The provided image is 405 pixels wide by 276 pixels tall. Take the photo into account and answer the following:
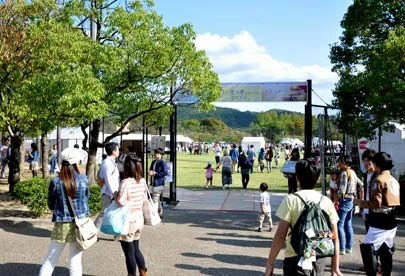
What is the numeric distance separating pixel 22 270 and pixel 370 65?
8.17 metres

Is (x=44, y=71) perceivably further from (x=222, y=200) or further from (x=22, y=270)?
(x=222, y=200)

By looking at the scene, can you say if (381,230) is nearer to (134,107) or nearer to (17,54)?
(134,107)

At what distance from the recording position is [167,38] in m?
12.1

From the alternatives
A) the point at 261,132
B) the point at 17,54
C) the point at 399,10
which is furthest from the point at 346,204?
the point at 261,132

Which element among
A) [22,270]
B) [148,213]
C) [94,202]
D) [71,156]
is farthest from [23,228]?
[71,156]

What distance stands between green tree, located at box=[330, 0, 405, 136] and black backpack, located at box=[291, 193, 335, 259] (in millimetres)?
7285

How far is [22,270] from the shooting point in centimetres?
673

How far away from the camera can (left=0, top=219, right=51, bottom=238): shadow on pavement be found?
9336 mm

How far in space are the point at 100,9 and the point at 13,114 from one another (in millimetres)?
3546

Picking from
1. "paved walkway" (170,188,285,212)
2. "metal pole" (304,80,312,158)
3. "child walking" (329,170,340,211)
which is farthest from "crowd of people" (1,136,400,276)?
"paved walkway" (170,188,285,212)

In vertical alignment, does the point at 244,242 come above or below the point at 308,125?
below

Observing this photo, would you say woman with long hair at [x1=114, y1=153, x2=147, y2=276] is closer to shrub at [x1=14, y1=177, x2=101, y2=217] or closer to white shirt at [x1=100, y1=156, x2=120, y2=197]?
white shirt at [x1=100, y1=156, x2=120, y2=197]

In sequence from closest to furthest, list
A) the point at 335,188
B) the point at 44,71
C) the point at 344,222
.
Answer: the point at 344,222, the point at 335,188, the point at 44,71

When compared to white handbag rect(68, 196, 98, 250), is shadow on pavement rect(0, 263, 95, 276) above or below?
below
